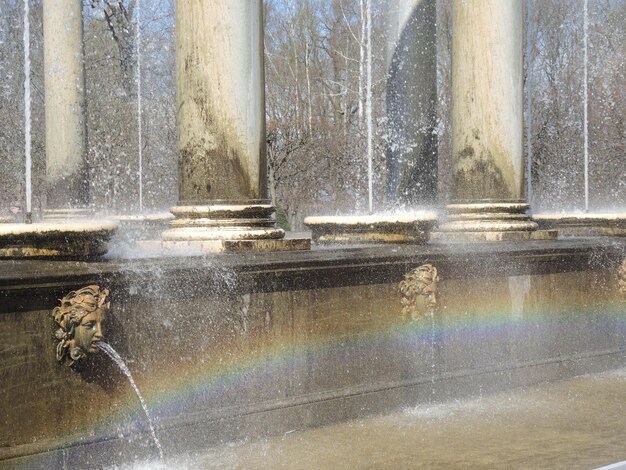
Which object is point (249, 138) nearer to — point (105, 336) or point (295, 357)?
point (295, 357)

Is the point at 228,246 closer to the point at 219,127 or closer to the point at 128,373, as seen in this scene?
the point at 219,127

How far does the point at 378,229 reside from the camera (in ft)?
42.3

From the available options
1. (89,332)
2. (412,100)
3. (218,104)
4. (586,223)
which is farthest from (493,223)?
(89,332)

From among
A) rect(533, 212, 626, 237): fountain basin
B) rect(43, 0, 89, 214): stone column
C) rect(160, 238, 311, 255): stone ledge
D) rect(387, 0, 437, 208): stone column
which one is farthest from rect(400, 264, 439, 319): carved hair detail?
rect(43, 0, 89, 214): stone column

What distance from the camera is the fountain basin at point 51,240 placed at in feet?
30.5

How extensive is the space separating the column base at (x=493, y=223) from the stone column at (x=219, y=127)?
3.89 meters

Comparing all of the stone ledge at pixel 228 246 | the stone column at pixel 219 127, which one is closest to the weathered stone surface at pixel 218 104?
the stone column at pixel 219 127

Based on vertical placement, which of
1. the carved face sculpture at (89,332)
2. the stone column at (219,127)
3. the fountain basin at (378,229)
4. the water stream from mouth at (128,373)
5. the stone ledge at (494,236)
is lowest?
the water stream from mouth at (128,373)

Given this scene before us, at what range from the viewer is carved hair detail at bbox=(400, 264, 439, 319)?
11.5 m

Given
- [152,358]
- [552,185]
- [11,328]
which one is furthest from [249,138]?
[552,185]

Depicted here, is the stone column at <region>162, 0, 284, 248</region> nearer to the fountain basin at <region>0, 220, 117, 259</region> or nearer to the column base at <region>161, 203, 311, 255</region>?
the column base at <region>161, 203, 311, 255</region>

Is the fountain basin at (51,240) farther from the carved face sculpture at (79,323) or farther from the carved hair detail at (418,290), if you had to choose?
the carved hair detail at (418,290)

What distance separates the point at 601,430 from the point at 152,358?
4285 mm

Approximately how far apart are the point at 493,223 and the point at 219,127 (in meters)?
4.60
